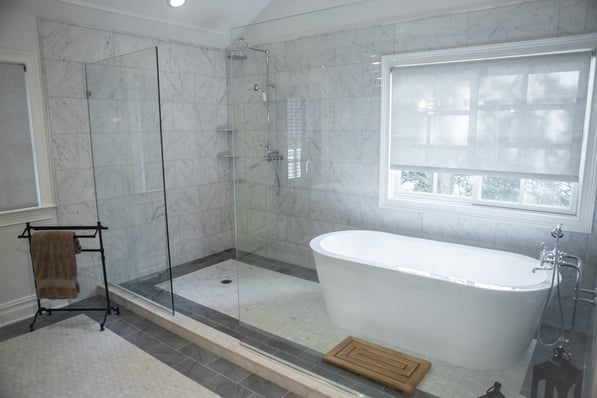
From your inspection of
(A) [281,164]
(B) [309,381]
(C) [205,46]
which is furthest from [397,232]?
(C) [205,46]

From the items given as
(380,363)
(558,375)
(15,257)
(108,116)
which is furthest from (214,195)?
(558,375)

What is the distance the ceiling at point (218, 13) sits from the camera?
315 centimetres

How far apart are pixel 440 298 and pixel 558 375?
708mm

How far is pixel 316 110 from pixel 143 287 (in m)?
2.25

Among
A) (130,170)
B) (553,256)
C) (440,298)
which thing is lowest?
(440,298)

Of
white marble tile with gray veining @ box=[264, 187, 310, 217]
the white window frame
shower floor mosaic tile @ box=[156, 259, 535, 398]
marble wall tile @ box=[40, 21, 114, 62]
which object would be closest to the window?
white marble tile with gray veining @ box=[264, 187, 310, 217]

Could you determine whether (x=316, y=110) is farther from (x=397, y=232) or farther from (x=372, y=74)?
(x=397, y=232)

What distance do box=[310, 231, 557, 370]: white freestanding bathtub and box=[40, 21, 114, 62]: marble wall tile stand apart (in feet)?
8.63

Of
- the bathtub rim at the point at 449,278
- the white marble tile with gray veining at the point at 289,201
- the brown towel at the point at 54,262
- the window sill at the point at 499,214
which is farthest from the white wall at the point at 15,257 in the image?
→ the window sill at the point at 499,214

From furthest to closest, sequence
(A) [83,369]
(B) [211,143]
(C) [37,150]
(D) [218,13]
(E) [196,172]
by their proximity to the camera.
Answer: (B) [211,143] → (E) [196,172] → (D) [218,13] → (C) [37,150] → (A) [83,369]

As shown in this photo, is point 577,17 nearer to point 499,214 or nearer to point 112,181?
point 499,214

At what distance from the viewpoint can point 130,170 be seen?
11.7 ft

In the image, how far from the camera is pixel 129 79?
11.2 feet

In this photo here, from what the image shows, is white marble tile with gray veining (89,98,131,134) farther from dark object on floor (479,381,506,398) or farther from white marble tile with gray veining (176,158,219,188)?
dark object on floor (479,381,506,398)
